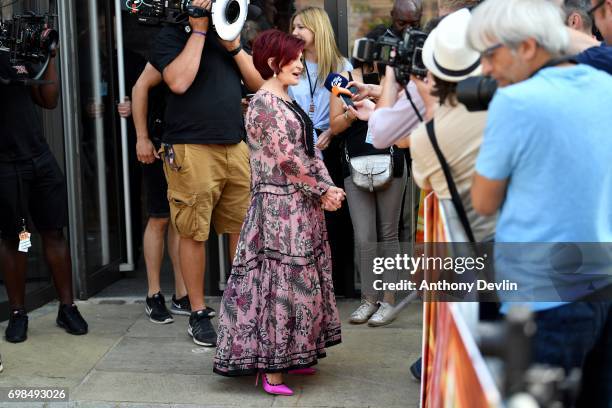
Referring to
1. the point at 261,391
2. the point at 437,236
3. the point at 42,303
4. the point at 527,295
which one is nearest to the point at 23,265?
the point at 42,303

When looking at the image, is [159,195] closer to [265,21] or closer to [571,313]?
[265,21]

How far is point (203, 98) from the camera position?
504 cm

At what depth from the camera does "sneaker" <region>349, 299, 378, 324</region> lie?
562 cm

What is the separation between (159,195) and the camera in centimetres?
566

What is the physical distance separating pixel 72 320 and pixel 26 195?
2.49 ft

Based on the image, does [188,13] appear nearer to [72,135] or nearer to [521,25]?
[72,135]

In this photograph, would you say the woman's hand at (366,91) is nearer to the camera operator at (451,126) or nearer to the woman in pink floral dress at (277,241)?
the woman in pink floral dress at (277,241)

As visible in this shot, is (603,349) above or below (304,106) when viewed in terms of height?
below

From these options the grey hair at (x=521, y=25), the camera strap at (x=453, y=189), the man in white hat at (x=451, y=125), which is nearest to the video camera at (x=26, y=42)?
the man in white hat at (x=451, y=125)

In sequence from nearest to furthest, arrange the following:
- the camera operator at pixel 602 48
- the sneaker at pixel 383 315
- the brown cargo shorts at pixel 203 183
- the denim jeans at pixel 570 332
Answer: the denim jeans at pixel 570 332, the camera operator at pixel 602 48, the brown cargo shorts at pixel 203 183, the sneaker at pixel 383 315

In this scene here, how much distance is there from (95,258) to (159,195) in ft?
3.44

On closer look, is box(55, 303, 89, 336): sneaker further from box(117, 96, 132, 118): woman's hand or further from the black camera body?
the black camera body

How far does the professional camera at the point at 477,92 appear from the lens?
2855mm

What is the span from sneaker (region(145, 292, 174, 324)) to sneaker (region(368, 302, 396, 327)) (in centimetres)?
117
